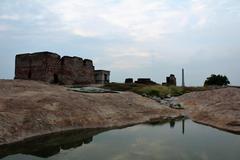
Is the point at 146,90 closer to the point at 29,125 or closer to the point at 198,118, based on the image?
the point at 198,118

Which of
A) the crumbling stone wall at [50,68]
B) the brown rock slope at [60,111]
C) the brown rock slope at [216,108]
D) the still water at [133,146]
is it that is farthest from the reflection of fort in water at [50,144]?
the crumbling stone wall at [50,68]

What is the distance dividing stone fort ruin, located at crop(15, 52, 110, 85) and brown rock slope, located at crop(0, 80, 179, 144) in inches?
328

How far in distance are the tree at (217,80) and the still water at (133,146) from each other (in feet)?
101

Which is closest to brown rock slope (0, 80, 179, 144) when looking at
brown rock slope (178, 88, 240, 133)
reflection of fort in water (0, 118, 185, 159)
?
reflection of fort in water (0, 118, 185, 159)

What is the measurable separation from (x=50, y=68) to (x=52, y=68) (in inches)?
11.7

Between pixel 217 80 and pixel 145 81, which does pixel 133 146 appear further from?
pixel 217 80

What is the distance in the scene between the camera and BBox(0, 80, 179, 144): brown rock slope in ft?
42.4

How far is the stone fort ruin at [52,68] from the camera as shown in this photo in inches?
1136

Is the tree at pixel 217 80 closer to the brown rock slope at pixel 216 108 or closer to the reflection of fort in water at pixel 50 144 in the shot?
the brown rock slope at pixel 216 108

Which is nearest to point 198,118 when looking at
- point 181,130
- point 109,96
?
point 181,130

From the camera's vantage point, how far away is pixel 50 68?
2906 centimetres

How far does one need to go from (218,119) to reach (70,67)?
57.9 ft

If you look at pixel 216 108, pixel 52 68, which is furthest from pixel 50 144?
pixel 52 68

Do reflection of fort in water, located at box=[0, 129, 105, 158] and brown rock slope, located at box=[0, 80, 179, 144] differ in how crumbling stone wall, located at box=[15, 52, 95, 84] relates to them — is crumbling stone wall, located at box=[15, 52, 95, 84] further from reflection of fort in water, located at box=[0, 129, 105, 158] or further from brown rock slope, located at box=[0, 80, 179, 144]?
reflection of fort in water, located at box=[0, 129, 105, 158]
